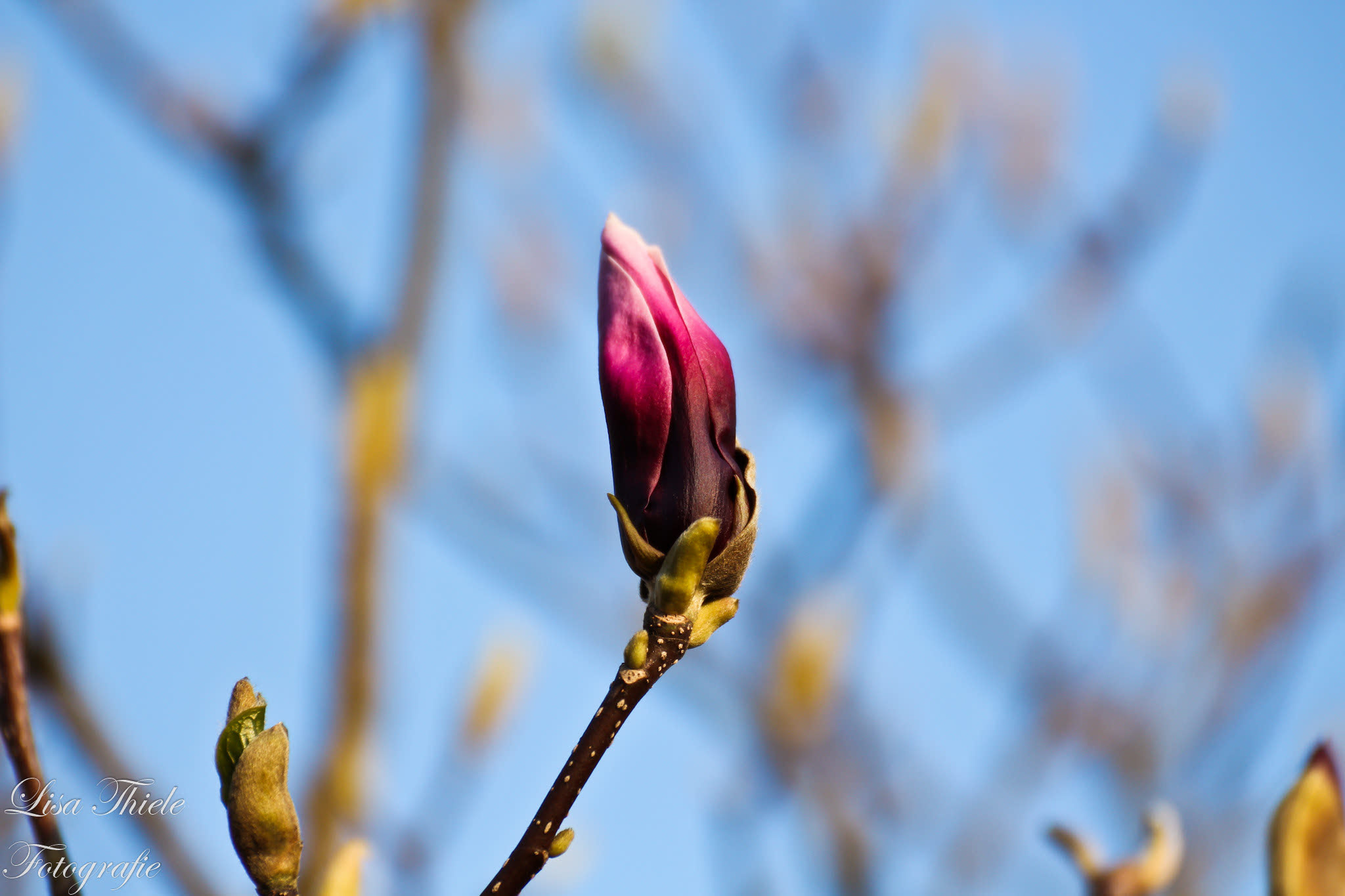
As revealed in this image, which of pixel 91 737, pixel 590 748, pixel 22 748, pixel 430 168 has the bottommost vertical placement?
pixel 590 748

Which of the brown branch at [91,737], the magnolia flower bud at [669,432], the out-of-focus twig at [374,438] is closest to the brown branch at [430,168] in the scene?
the out-of-focus twig at [374,438]

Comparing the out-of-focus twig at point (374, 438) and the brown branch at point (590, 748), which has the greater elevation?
the out-of-focus twig at point (374, 438)

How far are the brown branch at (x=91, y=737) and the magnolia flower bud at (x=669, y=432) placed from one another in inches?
36.5

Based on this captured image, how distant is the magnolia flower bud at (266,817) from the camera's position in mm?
763

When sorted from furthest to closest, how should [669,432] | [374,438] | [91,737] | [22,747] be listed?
[374,438] < [91,737] < [669,432] < [22,747]

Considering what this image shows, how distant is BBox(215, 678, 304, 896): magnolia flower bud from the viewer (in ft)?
2.50

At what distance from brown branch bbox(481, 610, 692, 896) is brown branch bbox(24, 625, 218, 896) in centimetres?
93

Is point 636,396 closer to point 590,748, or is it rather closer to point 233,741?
point 590,748

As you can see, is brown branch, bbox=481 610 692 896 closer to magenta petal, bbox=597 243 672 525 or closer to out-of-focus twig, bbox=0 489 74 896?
magenta petal, bbox=597 243 672 525

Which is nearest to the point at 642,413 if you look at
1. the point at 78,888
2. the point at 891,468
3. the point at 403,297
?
the point at 78,888

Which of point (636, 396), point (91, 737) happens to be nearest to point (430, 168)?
point (91, 737)

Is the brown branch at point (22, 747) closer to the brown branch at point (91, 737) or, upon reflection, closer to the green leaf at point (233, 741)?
the green leaf at point (233, 741)

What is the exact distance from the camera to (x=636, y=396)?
0.87 m

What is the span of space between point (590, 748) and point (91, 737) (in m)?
0.98
